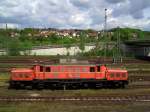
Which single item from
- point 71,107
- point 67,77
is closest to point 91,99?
point 71,107

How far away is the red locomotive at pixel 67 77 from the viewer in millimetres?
39719

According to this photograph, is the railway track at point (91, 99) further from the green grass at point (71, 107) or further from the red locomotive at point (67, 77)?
the red locomotive at point (67, 77)

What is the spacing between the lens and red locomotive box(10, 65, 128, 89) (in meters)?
39.7

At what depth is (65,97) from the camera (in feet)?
105

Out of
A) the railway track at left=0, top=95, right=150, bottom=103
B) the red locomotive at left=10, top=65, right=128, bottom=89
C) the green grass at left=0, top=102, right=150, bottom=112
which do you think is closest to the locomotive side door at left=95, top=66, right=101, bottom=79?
the red locomotive at left=10, top=65, right=128, bottom=89

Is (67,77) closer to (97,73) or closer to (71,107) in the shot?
(97,73)

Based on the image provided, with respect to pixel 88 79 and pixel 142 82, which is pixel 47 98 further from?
pixel 142 82

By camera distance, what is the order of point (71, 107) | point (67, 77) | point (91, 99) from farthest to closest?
point (67, 77), point (91, 99), point (71, 107)

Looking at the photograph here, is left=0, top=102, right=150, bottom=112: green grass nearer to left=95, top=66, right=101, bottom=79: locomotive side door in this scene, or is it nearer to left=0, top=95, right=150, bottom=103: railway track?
left=0, top=95, right=150, bottom=103: railway track

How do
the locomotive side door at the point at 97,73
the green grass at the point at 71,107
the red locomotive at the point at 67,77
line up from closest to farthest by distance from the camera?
1. the green grass at the point at 71,107
2. the red locomotive at the point at 67,77
3. the locomotive side door at the point at 97,73

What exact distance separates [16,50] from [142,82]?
A: 73559 millimetres

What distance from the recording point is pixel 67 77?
131 ft

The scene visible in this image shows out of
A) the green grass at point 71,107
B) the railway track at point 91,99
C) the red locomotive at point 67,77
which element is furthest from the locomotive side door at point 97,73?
the green grass at point 71,107

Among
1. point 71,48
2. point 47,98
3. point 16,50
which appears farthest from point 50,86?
point 71,48
